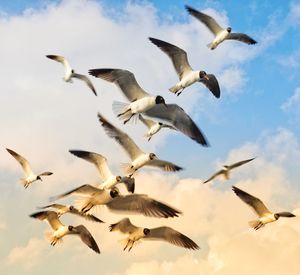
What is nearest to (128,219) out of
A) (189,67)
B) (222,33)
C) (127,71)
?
(127,71)

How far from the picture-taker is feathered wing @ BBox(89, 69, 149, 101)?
20969mm

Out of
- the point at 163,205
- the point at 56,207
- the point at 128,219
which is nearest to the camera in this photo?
the point at 163,205

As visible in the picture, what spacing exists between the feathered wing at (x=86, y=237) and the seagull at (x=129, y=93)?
5.10 m

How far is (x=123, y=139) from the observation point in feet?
74.8

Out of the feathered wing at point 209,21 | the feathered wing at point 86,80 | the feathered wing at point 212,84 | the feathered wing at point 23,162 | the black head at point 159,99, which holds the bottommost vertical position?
the black head at point 159,99

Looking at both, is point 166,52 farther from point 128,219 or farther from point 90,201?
point 90,201

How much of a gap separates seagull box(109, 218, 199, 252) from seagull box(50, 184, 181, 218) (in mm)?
2953

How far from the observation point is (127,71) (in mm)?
21000

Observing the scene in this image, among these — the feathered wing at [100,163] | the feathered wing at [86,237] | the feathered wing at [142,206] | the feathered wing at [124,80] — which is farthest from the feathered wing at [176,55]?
the feathered wing at [142,206]

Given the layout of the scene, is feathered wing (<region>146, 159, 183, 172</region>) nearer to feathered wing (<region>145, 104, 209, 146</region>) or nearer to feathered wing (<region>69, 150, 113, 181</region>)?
feathered wing (<region>145, 104, 209, 146</region>)

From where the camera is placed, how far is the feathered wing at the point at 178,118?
22.1 metres

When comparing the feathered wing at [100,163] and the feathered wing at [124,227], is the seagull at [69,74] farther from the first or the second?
the feathered wing at [124,227]

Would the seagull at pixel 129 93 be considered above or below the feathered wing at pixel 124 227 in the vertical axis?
above

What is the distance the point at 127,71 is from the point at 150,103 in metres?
1.29
